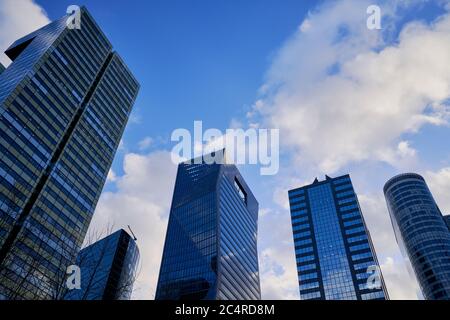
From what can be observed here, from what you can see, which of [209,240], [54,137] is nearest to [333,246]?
[209,240]

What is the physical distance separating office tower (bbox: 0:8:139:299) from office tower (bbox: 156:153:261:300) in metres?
46.8

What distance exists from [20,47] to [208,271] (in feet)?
325

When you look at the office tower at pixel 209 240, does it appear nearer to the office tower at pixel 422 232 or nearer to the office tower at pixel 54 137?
the office tower at pixel 54 137

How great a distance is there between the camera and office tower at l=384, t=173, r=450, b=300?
13075cm

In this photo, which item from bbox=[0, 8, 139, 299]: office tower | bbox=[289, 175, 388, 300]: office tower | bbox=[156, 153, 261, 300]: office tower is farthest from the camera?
bbox=[289, 175, 388, 300]: office tower

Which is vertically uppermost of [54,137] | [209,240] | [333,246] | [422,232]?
[422,232]

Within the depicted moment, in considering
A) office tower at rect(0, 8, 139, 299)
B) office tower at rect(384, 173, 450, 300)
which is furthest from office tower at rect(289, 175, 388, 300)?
A: office tower at rect(0, 8, 139, 299)

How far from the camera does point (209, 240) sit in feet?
426

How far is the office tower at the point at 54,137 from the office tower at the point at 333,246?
93.4 metres

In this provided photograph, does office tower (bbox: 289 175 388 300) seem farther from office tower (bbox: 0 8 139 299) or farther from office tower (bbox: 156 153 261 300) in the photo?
office tower (bbox: 0 8 139 299)

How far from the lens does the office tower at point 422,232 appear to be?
13075cm

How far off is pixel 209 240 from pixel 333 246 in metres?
53.6

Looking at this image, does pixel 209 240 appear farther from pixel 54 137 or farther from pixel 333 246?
pixel 54 137
